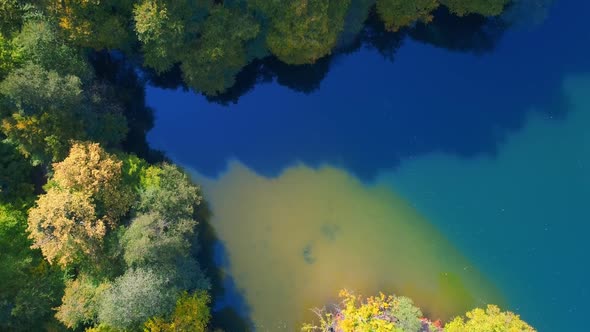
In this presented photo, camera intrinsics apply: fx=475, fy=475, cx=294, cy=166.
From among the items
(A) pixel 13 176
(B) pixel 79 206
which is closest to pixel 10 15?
(A) pixel 13 176

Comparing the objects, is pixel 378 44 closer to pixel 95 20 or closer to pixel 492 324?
pixel 95 20

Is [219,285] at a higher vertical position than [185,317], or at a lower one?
higher

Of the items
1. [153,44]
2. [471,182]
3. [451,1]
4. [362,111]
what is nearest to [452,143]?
[471,182]

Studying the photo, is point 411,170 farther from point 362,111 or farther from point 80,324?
point 80,324

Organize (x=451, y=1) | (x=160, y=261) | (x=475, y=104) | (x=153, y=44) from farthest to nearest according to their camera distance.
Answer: (x=475, y=104) < (x=451, y=1) < (x=153, y=44) < (x=160, y=261)

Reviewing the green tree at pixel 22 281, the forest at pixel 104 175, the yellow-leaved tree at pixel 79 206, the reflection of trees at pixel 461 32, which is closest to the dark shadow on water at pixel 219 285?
the forest at pixel 104 175

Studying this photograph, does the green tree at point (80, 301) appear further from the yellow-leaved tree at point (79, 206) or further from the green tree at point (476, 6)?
the green tree at point (476, 6)
